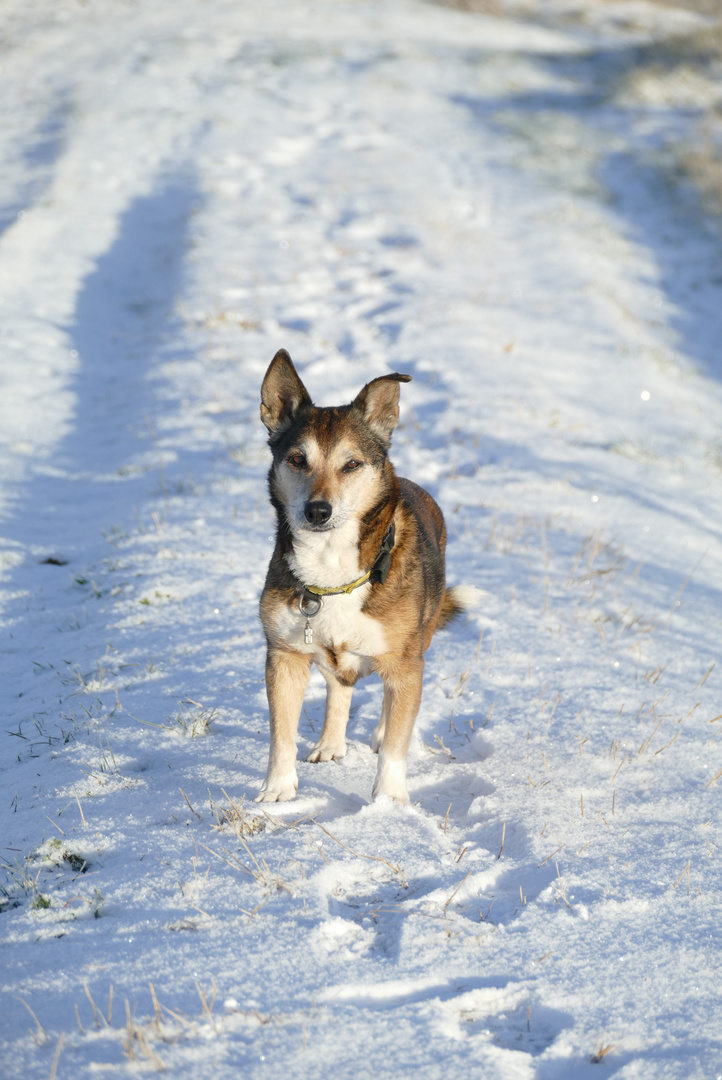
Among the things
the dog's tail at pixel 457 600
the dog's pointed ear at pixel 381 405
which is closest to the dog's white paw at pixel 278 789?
the dog's tail at pixel 457 600

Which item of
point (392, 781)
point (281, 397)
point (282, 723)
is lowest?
point (392, 781)

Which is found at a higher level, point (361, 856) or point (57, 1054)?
point (57, 1054)

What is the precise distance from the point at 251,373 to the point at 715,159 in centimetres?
1593

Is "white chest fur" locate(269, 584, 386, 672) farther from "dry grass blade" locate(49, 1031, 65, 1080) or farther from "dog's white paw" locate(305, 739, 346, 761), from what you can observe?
"dry grass blade" locate(49, 1031, 65, 1080)

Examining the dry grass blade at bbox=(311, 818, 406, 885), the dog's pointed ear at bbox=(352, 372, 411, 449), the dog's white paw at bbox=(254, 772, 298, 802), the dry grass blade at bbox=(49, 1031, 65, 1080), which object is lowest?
the dog's white paw at bbox=(254, 772, 298, 802)

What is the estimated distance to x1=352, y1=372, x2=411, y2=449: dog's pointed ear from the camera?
442 cm

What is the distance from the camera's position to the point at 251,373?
1106 centimetres

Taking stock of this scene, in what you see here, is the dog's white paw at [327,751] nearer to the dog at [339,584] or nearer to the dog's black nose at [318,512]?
A: the dog at [339,584]

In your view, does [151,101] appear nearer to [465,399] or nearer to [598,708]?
[465,399]

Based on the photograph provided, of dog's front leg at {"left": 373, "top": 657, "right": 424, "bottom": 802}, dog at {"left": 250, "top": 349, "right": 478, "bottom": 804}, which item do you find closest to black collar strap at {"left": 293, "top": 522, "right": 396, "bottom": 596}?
dog at {"left": 250, "top": 349, "right": 478, "bottom": 804}

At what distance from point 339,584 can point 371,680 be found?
180 cm

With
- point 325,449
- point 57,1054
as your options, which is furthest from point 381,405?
point 57,1054

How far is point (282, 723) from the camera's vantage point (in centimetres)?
408

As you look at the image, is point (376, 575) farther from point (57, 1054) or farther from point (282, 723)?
point (57, 1054)
